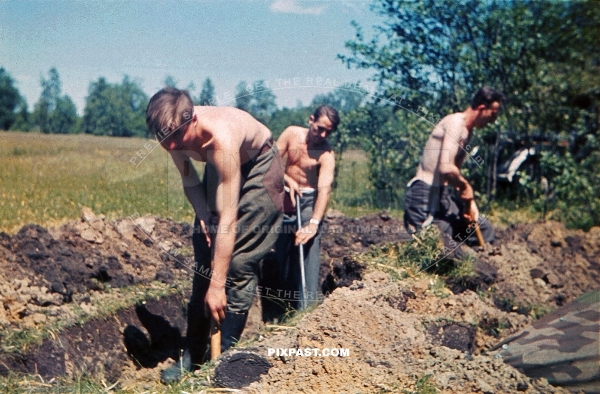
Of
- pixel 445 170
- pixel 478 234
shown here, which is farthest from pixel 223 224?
pixel 478 234

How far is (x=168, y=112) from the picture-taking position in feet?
11.5

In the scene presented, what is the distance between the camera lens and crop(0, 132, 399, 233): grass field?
5.45 m

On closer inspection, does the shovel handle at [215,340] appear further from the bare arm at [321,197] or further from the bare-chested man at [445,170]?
the bare-chested man at [445,170]

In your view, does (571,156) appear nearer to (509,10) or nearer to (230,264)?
(509,10)

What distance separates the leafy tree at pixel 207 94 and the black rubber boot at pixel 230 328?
1.40 meters

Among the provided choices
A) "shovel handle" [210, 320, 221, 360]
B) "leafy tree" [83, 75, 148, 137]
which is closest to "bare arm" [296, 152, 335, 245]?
"shovel handle" [210, 320, 221, 360]

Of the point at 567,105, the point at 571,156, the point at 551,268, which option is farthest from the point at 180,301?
the point at 567,105

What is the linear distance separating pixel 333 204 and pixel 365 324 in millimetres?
3492

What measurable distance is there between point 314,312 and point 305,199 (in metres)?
1.41

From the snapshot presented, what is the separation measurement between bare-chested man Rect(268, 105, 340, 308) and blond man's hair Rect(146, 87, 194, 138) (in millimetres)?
1474

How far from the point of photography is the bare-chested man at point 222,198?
3611 millimetres

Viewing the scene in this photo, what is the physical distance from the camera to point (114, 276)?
482 cm

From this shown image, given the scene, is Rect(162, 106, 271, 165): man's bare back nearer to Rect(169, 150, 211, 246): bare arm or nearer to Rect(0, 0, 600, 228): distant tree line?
Rect(169, 150, 211, 246): bare arm

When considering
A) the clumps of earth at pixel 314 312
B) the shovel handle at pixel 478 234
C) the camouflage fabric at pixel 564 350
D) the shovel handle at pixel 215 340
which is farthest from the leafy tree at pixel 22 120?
the camouflage fabric at pixel 564 350
